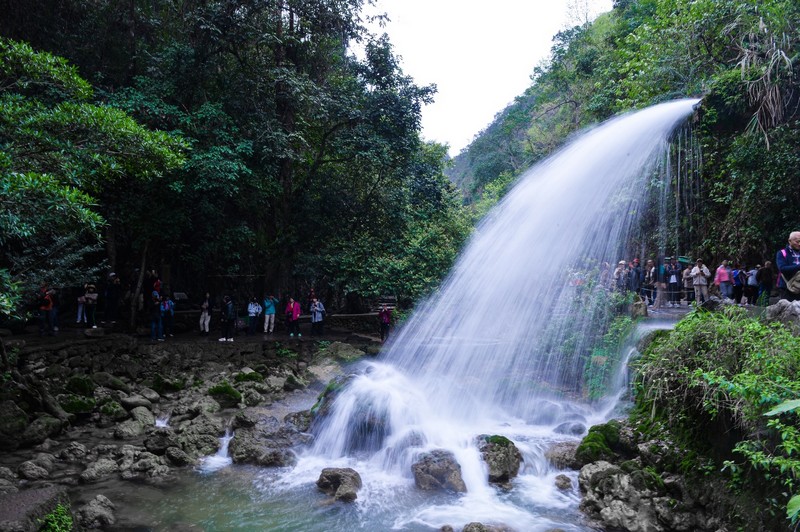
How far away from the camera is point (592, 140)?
48.1ft

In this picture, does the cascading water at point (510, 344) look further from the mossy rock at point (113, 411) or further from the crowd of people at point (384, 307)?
the mossy rock at point (113, 411)

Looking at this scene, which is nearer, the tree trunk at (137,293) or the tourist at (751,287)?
the tourist at (751,287)

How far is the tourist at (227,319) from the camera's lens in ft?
54.9

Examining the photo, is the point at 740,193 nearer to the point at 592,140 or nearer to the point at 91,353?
the point at 592,140

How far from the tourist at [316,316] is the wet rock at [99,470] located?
33.5ft

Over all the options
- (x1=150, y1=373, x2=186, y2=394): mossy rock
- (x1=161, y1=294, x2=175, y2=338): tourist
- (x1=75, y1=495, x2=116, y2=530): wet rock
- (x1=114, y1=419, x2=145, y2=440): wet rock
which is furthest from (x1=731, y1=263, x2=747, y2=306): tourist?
(x1=161, y1=294, x2=175, y2=338): tourist

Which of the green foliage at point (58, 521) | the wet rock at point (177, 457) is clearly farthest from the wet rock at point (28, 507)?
the wet rock at point (177, 457)

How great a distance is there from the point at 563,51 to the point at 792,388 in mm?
31910

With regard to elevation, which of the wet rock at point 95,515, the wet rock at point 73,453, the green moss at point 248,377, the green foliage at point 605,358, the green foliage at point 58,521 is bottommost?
the wet rock at point 95,515

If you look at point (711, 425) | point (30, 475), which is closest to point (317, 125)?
point (30, 475)

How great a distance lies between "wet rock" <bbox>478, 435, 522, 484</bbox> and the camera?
27.9 ft

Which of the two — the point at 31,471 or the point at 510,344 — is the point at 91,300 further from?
the point at 510,344

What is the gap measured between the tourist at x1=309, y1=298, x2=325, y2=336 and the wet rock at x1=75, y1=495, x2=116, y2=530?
1175 cm

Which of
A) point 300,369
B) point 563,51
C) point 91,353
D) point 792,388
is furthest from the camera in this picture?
point 563,51
